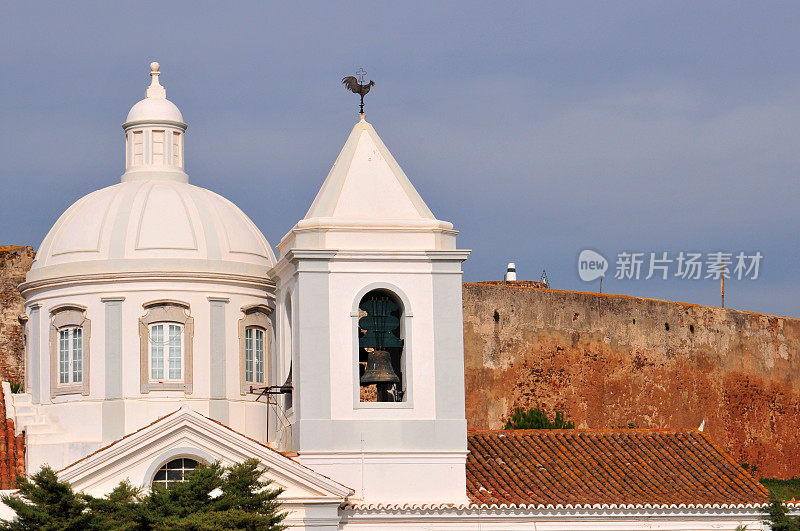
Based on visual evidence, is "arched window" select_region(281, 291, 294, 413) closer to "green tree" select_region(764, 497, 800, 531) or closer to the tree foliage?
the tree foliage

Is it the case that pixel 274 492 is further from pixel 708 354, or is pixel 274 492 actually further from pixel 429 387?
pixel 708 354

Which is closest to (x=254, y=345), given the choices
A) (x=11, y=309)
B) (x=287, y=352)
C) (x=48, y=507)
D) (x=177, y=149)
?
(x=287, y=352)

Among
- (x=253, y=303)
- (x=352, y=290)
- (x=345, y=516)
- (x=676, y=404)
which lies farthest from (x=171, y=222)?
(x=676, y=404)

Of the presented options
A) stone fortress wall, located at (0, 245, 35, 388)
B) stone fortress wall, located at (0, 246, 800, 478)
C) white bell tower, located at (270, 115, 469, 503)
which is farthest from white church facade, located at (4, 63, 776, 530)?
stone fortress wall, located at (0, 246, 800, 478)

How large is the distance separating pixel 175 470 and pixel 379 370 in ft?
13.1

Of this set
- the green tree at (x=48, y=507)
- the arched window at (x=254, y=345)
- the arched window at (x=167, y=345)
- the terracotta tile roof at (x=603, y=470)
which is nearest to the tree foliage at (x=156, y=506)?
the green tree at (x=48, y=507)

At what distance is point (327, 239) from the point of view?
26875mm

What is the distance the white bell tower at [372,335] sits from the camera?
26250 mm

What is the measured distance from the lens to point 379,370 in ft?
88.5

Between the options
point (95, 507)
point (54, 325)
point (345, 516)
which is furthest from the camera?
point (54, 325)

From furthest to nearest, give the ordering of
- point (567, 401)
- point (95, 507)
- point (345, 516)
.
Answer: point (567, 401)
point (345, 516)
point (95, 507)

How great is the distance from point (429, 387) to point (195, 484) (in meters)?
5.28

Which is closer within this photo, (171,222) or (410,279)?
(410,279)

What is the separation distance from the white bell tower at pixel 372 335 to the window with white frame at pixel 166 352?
2294mm
